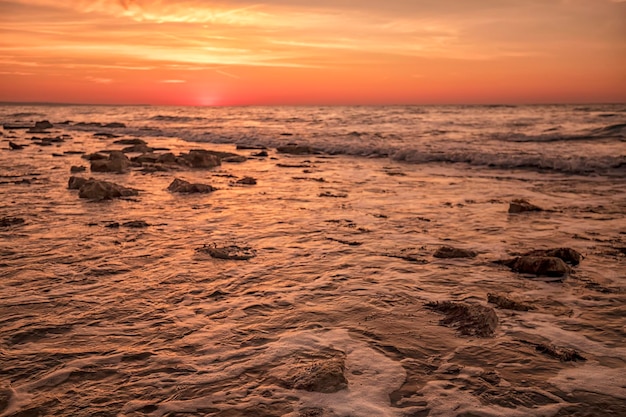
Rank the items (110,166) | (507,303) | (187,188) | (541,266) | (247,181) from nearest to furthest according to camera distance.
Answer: (507,303) < (541,266) < (187,188) < (247,181) < (110,166)

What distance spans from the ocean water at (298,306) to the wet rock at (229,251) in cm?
11

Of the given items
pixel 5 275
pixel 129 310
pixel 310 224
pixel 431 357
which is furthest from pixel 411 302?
pixel 5 275

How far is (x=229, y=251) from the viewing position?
666 cm

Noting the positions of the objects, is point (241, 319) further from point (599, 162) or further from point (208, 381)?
point (599, 162)

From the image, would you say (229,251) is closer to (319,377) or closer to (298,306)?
(298,306)

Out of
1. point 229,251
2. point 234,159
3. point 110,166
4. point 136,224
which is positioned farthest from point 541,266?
point 234,159

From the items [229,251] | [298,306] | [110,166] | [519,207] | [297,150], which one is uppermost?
[297,150]

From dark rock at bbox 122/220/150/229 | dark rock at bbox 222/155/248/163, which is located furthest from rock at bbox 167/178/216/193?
dark rock at bbox 222/155/248/163

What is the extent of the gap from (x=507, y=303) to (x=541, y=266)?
1.30 metres

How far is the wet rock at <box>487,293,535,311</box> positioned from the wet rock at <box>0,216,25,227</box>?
24.2ft

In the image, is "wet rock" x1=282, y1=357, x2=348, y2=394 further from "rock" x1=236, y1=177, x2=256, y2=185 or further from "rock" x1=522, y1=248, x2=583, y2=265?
"rock" x1=236, y1=177, x2=256, y2=185

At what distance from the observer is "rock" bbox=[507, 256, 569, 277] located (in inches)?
230

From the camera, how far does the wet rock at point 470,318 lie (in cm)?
434

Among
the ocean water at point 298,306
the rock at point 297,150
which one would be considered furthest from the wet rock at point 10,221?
the rock at point 297,150
